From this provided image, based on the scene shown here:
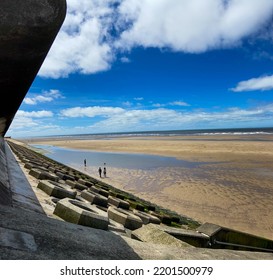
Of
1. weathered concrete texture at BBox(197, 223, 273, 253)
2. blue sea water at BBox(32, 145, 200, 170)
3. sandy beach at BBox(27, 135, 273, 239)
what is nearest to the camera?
weathered concrete texture at BBox(197, 223, 273, 253)

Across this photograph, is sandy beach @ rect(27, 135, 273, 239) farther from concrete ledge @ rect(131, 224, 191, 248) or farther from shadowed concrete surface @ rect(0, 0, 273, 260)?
shadowed concrete surface @ rect(0, 0, 273, 260)

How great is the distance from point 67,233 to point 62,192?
2832 mm

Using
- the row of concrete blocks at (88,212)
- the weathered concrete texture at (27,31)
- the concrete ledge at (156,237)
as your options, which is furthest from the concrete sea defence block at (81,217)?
the weathered concrete texture at (27,31)

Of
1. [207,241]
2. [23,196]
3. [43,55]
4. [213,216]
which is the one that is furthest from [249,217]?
[43,55]

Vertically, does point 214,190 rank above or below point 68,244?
below

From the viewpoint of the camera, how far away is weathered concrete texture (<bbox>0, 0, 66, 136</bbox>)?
1.67 meters

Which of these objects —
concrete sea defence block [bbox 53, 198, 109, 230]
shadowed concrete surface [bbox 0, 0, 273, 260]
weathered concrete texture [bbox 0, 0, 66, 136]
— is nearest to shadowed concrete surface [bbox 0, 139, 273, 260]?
shadowed concrete surface [bbox 0, 0, 273, 260]

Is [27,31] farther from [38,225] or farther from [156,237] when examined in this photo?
[156,237]

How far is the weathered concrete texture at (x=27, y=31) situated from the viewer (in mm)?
1674

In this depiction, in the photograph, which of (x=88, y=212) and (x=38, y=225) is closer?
(x=38, y=225)

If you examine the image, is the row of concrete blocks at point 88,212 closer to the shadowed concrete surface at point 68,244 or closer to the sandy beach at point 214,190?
the shadowed concrete surface at point 68,244

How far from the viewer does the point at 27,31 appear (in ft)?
5.98

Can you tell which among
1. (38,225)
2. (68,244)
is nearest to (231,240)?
(68,244)

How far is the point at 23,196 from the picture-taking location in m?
4.48
